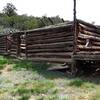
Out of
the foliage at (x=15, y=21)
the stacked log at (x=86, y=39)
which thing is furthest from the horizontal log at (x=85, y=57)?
the foliage at (x=15, y=21)

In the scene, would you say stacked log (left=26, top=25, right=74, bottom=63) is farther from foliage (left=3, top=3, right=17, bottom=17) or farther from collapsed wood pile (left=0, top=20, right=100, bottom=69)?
foliage (left=3, top=3, right=17, bottom=17)


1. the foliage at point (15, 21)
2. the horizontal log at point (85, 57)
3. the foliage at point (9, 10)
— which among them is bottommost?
the horizontal log at point (85, 57)

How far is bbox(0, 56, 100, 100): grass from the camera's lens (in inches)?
334

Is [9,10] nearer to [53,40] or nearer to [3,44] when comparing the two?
[3,44]

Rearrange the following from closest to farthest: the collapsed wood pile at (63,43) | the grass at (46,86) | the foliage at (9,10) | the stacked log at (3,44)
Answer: the grass at (46,86) → the collapsed wood pile at (63,43) → the stacked log at (3,44) → the foliage at (9,10)

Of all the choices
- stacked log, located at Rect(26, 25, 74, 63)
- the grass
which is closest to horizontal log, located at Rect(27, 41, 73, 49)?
stacked log, located at Rect(26, 25, 74, 63)

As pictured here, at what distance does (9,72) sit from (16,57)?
544 centimetres

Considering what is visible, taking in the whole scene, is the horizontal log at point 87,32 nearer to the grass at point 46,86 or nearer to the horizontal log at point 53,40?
the horizontal log at point 53,40

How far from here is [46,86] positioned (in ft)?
31.7

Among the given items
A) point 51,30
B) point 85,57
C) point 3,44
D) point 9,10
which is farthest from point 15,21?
point 85,57

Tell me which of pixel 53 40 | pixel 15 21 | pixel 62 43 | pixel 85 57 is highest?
pixel 15 21

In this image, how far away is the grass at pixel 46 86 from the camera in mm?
8484

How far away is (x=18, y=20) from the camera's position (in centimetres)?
3906

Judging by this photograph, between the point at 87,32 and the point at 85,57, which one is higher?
the point at 87,32
